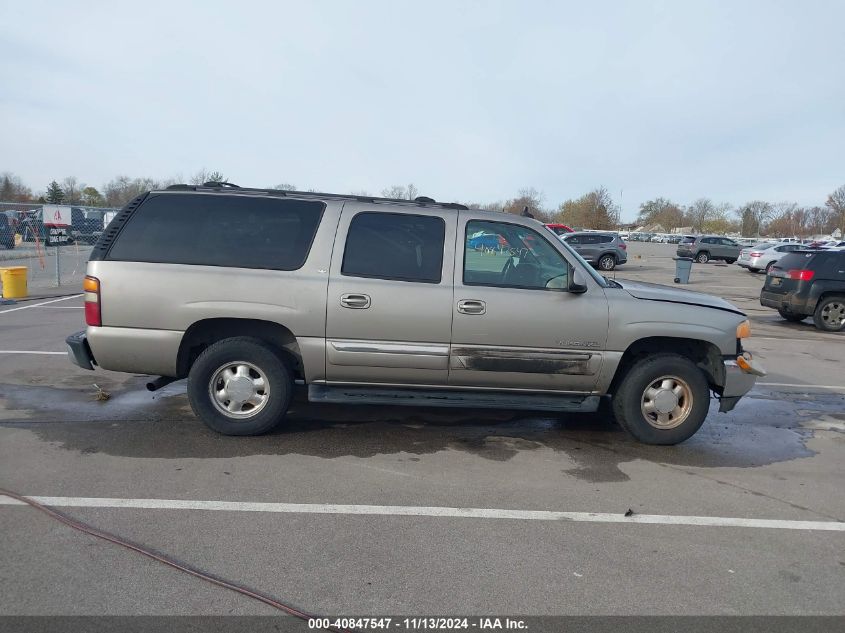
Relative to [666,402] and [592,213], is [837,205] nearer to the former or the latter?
[592,213]

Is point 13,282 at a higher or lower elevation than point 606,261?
lower

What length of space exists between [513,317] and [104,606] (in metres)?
3.38

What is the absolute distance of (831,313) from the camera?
12.8m

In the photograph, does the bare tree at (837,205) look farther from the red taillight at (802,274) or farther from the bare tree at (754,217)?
the red taillight at (802,274)

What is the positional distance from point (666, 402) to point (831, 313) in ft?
32.2

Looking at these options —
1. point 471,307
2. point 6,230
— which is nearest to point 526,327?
point 471,307

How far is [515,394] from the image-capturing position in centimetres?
534

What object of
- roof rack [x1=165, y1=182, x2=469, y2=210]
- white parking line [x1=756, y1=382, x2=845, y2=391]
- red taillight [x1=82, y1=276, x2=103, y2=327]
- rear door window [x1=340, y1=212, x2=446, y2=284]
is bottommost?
white parking line [x1=756, y1=382, x2=845, y2=391]

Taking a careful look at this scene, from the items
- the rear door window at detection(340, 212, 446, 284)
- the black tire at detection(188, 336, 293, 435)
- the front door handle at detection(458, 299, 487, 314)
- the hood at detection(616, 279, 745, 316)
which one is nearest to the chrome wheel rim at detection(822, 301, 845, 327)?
the hood at detection(616, 279, 745, 316)

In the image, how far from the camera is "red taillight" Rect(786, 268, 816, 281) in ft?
42.0

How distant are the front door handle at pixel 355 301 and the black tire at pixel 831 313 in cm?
1150

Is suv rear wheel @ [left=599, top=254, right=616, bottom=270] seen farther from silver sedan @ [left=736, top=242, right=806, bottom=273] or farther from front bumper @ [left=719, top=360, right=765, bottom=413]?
front bumper @ [left=719, top=360, right=765, bottom=413]

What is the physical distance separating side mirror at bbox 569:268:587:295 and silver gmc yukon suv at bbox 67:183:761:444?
0.02 metres

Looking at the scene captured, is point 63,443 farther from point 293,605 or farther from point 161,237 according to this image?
point 293,605
